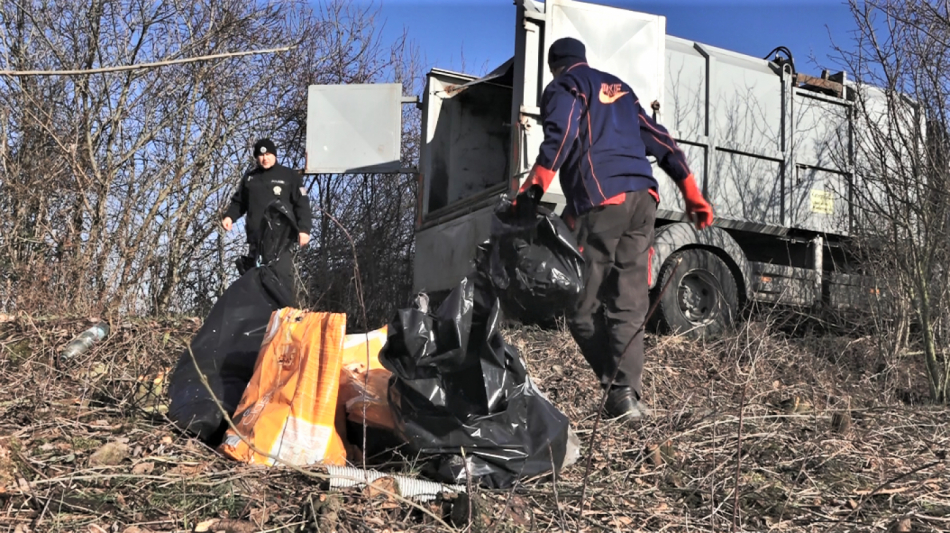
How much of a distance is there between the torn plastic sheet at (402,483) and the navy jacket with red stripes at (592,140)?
4.76 ft

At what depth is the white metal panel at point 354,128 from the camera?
20.9 ft

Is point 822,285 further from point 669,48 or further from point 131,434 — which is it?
point 131,434

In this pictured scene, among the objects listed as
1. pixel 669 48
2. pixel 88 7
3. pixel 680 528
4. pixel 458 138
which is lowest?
pixel 680 528

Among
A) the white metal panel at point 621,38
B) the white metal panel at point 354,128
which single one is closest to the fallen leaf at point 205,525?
the white metal panel at point 621,38

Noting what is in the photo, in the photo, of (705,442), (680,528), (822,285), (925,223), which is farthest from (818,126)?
(680,528)

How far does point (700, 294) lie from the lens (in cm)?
588

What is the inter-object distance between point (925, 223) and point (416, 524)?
389 cm

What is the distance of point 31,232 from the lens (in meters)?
7.29

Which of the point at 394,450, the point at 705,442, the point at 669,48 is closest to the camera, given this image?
the point at 394,450

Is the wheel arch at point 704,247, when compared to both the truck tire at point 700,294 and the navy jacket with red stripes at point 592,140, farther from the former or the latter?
the navy jacket with red stripes at point 592,140

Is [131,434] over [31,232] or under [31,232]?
under

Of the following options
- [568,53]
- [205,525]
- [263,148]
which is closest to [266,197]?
[263,148]

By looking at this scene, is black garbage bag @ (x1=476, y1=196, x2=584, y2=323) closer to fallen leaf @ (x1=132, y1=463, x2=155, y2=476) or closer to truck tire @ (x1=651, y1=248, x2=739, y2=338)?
fallen leaf @ (x1=132, y1=463, x2=155, y2=476)

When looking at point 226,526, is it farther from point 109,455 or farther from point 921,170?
point 921,170
